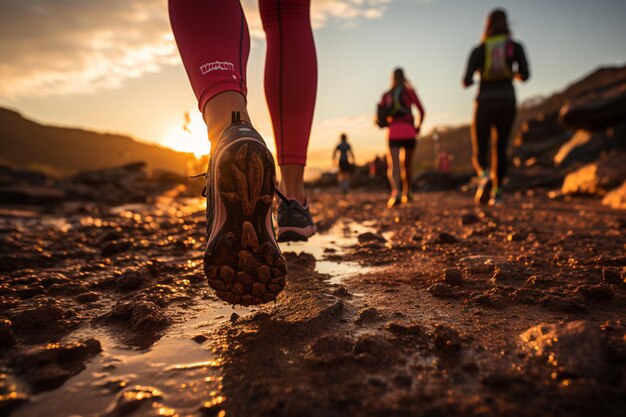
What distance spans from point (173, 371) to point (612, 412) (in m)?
0.74

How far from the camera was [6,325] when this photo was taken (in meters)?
0.88

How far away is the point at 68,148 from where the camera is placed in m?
97.1

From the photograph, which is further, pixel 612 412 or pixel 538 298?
pixel 538 298

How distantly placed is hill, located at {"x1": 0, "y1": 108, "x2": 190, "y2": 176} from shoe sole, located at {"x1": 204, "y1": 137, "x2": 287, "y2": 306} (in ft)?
249

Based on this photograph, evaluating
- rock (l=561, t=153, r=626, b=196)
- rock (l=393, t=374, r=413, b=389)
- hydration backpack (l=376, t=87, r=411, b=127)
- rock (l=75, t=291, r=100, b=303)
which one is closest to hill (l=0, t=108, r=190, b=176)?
hydration backpack (l=376, t=87, r=411, b=127)

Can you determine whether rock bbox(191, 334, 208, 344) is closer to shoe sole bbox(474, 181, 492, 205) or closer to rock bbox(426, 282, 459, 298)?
rock bbox(426, 282, 459, 298)

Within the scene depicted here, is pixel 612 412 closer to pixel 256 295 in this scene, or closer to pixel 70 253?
pixel 256 295

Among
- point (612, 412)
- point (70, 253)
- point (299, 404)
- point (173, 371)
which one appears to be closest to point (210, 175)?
point (173, 371)

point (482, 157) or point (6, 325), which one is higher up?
point (482, 157)

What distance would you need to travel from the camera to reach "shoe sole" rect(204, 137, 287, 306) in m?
0.96

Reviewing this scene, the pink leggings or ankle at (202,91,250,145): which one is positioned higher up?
the pink leggings

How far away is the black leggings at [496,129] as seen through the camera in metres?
4.50

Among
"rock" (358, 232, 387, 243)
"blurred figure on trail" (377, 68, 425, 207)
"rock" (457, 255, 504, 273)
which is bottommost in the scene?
"rock" (457, 255, 504, 273)

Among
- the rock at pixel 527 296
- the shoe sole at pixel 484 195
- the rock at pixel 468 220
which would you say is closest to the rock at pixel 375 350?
the rock at pixel 527 296
